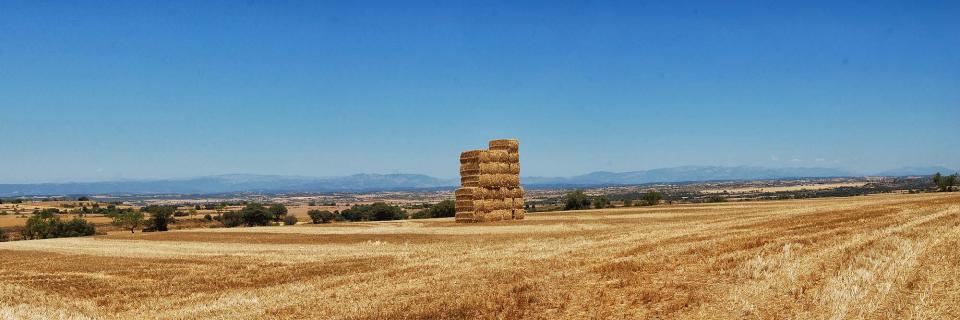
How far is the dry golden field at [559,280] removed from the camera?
12398mm

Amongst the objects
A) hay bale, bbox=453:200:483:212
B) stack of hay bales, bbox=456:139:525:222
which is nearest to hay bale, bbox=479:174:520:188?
stack of hay bales, bbox=456:139:525:222

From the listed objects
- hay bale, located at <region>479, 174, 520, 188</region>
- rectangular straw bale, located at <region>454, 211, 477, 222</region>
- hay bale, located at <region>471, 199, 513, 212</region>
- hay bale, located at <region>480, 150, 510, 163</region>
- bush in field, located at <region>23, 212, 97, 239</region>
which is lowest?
bush in field, located at <region>23, 212, 97, 239</region>

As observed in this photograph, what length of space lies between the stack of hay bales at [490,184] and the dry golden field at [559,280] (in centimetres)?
2185

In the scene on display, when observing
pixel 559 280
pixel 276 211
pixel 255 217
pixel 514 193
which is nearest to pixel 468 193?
pixel 514 193

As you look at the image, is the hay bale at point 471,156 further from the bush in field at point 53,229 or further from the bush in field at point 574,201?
the bush in field at point 53,229

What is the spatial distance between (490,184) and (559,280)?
33546mm

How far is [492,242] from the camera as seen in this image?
29.1 metres

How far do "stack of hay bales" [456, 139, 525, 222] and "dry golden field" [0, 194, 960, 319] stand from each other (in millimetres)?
21846

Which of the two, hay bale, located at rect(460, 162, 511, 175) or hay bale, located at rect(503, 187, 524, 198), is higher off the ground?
hay bale, located at rect(460, 162, 511, 175)

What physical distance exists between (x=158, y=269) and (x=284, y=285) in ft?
23.3

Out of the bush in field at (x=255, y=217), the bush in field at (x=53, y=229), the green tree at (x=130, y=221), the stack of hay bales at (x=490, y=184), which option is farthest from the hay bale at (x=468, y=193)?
the green tree at (x=130, y=221)

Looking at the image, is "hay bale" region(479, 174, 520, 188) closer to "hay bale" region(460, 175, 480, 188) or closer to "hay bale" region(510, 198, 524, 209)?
"hay bale" region(460, 175, 480, 188)

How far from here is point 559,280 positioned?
51.7 feet

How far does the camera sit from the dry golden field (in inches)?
488
